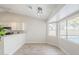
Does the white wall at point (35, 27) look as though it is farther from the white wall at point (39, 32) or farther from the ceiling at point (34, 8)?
the ceiling at point (34, 8)

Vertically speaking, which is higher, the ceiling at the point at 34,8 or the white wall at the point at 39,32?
the ceiling at the point at 34,8

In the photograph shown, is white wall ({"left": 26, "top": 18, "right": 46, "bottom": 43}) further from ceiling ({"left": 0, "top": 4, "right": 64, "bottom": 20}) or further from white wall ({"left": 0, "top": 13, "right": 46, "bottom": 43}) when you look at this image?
ceiling ({"left": 0, "top": 4, "right": 64, "bottom": 20})

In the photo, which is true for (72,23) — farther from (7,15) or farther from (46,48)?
(7,15)

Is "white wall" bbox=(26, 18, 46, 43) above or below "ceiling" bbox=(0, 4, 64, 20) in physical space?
below

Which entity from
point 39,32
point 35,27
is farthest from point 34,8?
point 35,27

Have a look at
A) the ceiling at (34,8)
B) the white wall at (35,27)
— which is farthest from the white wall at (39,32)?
the ceiling at (34,8)

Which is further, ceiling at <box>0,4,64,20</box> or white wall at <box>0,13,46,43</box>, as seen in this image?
white wall at <box>0,13,46,43</box>

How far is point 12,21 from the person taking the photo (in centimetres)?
483

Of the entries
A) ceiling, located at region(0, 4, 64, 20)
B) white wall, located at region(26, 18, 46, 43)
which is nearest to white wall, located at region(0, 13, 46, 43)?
white wall, located at region(26, 18, 46, 43)
